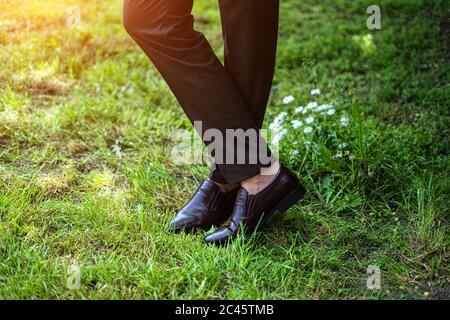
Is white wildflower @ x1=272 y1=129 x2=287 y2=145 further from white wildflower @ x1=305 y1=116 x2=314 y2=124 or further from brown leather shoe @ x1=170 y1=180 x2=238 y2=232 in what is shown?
brown leather shoe @ x1=170 y1=180 x2=238 y2=232

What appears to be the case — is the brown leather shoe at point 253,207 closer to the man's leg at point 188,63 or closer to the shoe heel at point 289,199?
the shoe heel at point 289,199

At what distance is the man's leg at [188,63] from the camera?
6.05 ft

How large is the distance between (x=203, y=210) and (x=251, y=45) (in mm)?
645

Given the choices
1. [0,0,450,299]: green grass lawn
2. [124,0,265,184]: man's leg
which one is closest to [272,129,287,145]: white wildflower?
[0,0,450,299]: green grass lawn

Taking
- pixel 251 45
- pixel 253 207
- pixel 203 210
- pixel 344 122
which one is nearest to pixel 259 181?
pixel 253 207

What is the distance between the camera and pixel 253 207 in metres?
2.05

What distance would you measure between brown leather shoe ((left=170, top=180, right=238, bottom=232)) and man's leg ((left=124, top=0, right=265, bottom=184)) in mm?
202

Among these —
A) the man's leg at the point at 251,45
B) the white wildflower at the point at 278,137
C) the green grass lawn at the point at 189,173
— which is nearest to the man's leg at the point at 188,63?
the man's leg at the point at 251,45

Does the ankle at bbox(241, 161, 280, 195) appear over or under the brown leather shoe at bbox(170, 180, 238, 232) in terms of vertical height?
over

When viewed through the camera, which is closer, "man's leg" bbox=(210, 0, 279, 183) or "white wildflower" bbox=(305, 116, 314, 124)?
"man's leg" bbox=(210, 0, 279, 183)

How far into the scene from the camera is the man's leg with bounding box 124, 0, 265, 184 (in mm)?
1845
